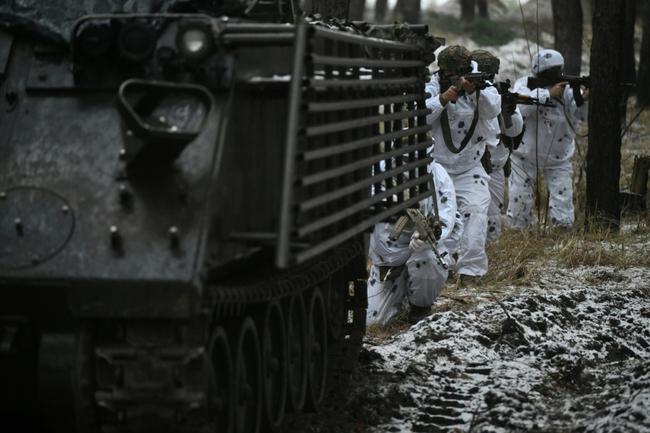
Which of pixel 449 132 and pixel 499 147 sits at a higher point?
pixel 449 132

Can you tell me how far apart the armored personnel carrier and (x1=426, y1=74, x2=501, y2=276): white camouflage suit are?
5.71 m

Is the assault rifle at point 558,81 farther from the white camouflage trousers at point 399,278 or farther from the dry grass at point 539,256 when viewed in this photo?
the white camouflage trousers at point 399,278

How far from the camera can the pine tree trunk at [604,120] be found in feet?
52.2

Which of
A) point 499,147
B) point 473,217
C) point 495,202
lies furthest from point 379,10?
point 473,217

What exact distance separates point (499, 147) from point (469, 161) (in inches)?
79.1

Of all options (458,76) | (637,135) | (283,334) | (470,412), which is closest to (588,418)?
(470,412)

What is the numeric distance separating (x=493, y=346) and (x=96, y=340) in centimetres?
441

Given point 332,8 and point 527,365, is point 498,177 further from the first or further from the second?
point 527,365

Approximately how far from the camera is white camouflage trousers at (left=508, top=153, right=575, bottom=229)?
17.0m

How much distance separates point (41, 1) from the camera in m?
7.62

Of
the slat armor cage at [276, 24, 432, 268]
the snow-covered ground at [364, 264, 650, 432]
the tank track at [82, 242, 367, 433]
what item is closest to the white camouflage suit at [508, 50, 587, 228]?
the snow-covered ground at [364, 264, 650, 432]

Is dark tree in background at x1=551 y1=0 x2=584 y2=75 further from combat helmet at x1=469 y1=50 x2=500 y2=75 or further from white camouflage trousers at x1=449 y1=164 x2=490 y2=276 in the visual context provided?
white camouflage trousers at x1=449 y1=164 x2=490 y2=276

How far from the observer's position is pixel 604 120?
16.1 metres

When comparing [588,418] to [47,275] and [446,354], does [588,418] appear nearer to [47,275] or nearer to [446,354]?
[446,354]
